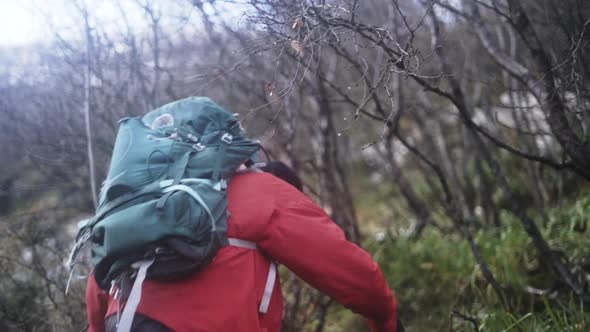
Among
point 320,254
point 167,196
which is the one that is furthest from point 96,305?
point 320,254

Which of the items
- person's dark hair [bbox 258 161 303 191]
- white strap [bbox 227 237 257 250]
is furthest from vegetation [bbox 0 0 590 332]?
white strap [bbox 227 237 257 250]

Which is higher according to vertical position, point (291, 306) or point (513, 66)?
point (513, 66)

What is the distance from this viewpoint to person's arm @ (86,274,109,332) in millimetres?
2104

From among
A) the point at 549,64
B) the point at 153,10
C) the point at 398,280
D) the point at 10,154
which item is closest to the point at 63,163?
the point at 10,154

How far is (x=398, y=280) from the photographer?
4.30m

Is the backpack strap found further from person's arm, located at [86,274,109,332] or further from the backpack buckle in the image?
person's arm, located at [86,274,109,332]

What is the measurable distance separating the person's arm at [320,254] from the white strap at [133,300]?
0.42 meters

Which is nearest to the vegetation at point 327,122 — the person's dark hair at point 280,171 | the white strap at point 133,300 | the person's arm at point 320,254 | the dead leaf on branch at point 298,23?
the dead leaf on branch at point 298,23

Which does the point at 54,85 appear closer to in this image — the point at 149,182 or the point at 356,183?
the point at 149,182

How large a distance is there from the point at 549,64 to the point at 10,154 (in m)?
3.85

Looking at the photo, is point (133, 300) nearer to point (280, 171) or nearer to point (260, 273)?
point (260, 273)

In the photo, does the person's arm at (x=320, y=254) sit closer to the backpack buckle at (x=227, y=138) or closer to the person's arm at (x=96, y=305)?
the backpack buckle at (x=227, y=138)

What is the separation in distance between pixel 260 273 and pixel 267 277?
47 millimetres

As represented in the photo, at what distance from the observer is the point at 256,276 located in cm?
191
